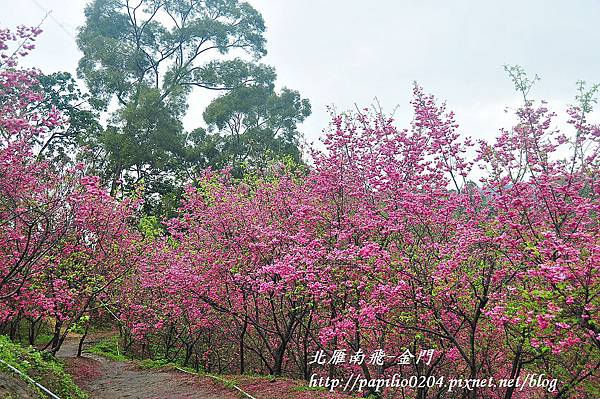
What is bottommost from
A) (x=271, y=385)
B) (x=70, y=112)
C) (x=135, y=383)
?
(x=135, y=383)

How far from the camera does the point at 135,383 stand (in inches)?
442

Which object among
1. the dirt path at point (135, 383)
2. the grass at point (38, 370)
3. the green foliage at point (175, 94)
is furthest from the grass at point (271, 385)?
the green foliage at point (175, 94)

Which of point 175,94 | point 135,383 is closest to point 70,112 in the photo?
point 175,94

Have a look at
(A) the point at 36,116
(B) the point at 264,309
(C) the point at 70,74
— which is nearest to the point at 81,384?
(B) the point at 264,309

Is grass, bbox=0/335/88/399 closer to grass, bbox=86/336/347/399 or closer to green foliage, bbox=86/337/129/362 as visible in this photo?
grass, bbox=86/336/347/399

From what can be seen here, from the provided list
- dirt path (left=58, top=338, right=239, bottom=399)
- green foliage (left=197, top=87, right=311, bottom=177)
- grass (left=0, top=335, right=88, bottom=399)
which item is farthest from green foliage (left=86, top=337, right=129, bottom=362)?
green foliage (left=197, top=87, right=311, bottom=177)

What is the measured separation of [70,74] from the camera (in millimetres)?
25938

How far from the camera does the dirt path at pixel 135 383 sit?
9555 millimetres

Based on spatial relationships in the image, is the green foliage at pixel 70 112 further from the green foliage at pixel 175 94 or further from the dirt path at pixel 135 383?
the dirt path at pixel 135 383

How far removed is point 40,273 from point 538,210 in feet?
29.3

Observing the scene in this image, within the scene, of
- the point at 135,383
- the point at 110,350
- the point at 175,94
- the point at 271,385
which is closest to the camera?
the point at 271,385

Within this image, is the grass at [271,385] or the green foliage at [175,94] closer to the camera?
the grass at [271,385]

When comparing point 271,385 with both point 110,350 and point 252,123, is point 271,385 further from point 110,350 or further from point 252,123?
point 252,123

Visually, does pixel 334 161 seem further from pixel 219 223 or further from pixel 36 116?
pixel 36 116
